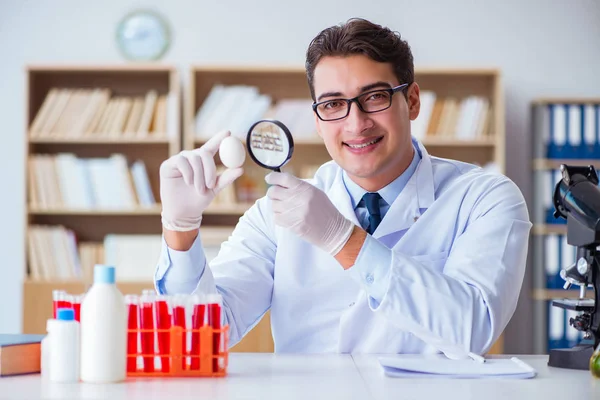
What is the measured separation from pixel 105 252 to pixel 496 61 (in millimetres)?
2398

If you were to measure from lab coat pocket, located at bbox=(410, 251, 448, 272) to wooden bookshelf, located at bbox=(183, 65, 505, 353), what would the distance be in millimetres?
2234

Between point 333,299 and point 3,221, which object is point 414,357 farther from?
point 3,221

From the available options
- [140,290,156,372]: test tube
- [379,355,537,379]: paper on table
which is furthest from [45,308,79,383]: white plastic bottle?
[379,355,537,379]: paper on table

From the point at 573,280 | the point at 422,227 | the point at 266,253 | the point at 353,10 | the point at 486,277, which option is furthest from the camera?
the point at 353,10

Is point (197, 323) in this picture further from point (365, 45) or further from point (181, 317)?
point (365, 45)

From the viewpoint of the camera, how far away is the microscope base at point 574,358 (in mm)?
1417

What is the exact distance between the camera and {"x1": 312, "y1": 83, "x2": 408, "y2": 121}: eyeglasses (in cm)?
186

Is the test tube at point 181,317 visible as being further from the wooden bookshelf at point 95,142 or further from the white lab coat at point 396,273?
the wooden bookshelf at point 95,142

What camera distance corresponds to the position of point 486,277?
1.64 m

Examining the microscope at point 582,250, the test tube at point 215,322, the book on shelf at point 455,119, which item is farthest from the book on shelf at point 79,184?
the microscope at point 582,250

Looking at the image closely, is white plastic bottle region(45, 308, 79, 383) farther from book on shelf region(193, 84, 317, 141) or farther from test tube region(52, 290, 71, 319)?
book on shelf region(193, 84, 317, 141)

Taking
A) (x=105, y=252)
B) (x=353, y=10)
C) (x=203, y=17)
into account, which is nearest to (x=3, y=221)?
(x=105, y=252)

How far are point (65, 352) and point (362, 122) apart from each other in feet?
2.99

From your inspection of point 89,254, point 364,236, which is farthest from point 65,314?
point 89,254
